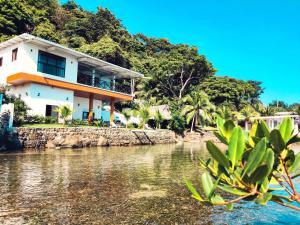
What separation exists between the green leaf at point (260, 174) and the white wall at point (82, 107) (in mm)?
21347

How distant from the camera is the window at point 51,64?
18.0 meters

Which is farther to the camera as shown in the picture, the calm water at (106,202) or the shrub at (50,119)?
the shrub at (50,119)

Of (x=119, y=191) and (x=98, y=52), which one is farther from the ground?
(x=98, y=52)

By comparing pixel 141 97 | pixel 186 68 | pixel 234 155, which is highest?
pixel 186 68

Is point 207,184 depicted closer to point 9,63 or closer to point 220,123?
point 220,123

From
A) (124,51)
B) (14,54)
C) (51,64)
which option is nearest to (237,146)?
(51,64)

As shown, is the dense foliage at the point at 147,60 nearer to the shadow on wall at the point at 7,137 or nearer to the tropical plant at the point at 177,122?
the tropical plant at the point at 177,122

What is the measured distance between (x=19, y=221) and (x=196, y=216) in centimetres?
302

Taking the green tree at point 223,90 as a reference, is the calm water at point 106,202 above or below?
below

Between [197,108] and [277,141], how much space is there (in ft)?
94.5

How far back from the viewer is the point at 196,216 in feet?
15.4

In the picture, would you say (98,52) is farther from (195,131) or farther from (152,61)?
(195,131)

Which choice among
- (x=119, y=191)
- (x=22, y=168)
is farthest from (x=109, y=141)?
(x=119, y=191)

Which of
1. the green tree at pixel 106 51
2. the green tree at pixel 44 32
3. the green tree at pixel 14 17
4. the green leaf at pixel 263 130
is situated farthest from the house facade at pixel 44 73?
the green leaf at pixel 263 130
